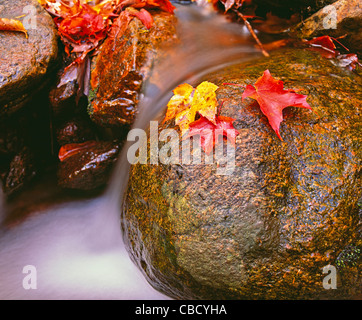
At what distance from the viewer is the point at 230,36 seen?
131 inches

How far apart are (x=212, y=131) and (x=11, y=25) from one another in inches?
92.7

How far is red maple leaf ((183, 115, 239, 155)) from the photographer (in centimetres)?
196

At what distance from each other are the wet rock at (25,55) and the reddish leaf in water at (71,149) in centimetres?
66

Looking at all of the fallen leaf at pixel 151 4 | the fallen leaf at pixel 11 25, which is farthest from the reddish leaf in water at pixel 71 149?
the fallen leaf at pixel 151 4

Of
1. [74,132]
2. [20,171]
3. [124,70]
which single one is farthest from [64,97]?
[20,171]

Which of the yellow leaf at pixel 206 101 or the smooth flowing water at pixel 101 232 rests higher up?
the yellow leaf at pixel 206 101

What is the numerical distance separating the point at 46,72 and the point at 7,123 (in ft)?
2.40

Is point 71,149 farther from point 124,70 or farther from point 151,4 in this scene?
point 151,4

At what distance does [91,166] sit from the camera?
3.19 m

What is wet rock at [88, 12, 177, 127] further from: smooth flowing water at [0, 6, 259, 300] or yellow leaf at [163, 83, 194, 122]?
yellow leaf at [163, 83, 194, 122]

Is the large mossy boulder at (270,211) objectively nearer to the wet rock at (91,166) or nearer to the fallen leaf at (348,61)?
the fallen leaf at (348,61)

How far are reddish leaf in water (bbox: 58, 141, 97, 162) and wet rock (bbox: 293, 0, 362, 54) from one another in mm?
2678

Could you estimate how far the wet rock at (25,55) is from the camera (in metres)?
2.74

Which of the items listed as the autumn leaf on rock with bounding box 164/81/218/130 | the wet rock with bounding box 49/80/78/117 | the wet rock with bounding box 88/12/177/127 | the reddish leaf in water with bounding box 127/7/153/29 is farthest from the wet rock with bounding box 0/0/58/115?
the autumn leaf on rock with bounding box 164/81/218/130
